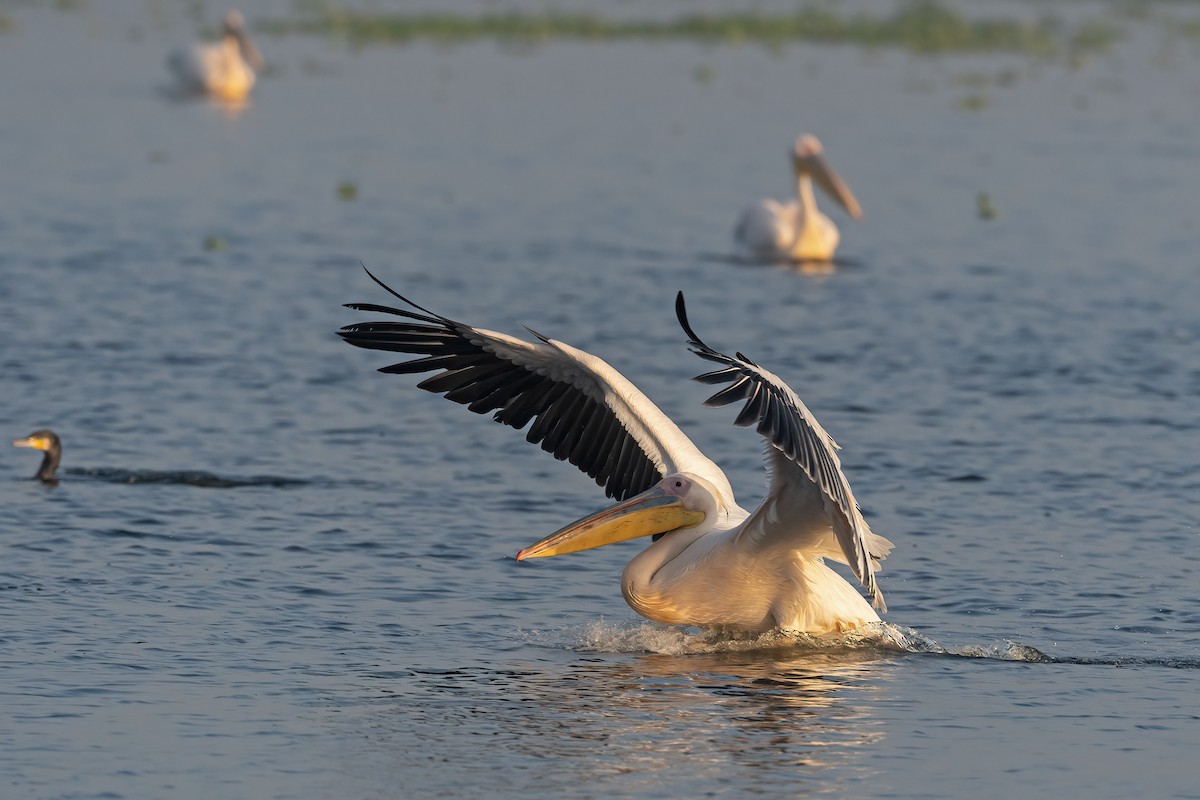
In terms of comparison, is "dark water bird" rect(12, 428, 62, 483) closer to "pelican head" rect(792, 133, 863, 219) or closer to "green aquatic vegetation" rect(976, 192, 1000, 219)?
"pelican head" rect(792, 133, 863, 219)

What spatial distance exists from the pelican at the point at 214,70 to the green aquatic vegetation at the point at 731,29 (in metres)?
6.72

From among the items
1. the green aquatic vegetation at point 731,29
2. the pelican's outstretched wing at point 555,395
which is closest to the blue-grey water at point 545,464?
the pelican's outstretched wing at point 555,395

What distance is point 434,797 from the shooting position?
21.8 ft

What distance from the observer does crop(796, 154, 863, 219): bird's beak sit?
65.2 feet

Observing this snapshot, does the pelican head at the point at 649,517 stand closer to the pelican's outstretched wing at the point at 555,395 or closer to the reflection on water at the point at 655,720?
the pelican's outstretched wing at the point at 555,395

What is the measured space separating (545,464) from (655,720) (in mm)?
4258

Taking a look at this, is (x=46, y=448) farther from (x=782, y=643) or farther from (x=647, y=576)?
(x=782, y=643)

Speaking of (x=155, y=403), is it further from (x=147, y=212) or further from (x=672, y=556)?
(x=147, y=212)

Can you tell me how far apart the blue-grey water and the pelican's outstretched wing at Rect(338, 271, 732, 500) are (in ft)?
2.12

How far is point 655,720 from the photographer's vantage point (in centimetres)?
755

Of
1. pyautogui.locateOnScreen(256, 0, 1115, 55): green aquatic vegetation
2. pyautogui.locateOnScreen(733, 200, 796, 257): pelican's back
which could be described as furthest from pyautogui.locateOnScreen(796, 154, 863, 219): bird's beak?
pyautogui.locateOnScreen(256, 0, 1115, 55): green aquatic vegetation

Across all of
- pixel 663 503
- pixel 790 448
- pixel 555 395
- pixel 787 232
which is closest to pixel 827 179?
pixel 787 232

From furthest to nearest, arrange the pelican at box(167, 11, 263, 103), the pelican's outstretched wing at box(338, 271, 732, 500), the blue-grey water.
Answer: the pelican at box(167, 11, 263, 103) → the pelican's outstretched wing at box(338, 271, 732, 500) → the blue-grey water

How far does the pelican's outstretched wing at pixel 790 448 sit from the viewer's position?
750 cm
